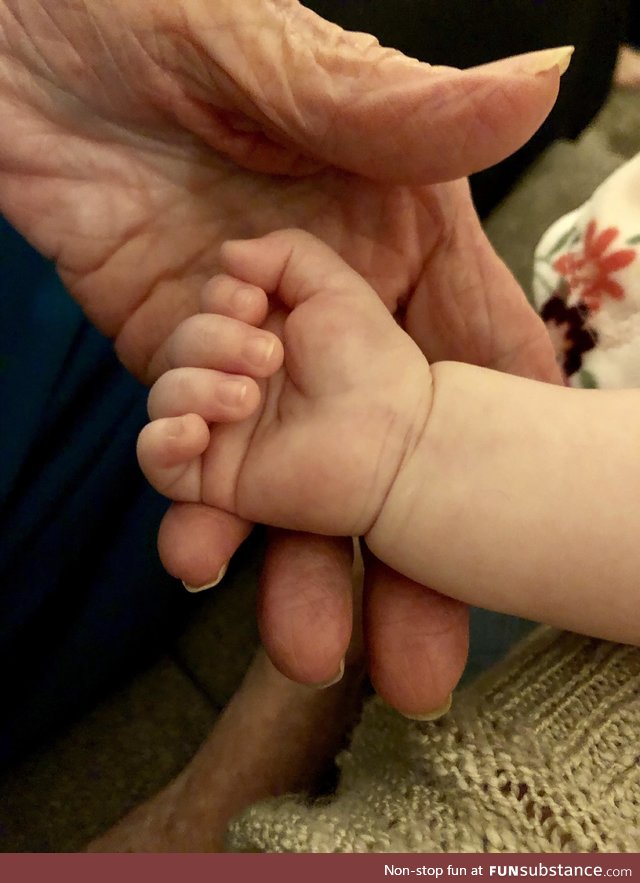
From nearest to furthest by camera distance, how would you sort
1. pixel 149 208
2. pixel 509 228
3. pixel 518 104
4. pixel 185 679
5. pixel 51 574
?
pixel 518 104, pixel 149 208, pixel 51 574, pixel 185 679, pixel 509 228

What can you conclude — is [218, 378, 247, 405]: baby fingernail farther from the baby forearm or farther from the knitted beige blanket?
the knitted beige blanket

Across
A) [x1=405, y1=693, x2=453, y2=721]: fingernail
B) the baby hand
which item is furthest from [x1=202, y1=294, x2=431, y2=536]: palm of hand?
[x1=405, y1=693, x2=453, y2=721]: fingernail

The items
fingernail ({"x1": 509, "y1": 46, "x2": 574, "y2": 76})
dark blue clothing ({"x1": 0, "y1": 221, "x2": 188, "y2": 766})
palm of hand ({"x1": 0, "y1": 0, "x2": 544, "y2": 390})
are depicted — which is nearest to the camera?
fingernail ({"x1": 509, "y1": 46, "x2": 574, "y2": 76})

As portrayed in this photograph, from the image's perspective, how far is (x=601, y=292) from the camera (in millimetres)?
665

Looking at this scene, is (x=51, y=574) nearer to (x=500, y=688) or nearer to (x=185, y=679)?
(x=185, y=679)

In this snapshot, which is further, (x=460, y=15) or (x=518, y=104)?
(x=460, y=15)

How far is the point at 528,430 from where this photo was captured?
17.2 inches

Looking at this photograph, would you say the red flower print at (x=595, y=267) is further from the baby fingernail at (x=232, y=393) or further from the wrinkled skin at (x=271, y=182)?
the baby fingernail at (x=232, y=393)

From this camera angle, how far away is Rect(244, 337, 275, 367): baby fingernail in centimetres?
42

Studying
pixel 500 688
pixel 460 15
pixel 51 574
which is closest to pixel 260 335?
pixel 500 688

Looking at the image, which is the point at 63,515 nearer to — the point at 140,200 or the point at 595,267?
the point at 140,200

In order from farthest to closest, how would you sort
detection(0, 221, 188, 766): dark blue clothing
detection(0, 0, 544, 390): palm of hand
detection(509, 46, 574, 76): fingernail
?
detection(0, 221, 188, 766): dark blue clothing < detection(0, 0, 544, 390): palm of hand < detection(509, 46, 574, 76): fingernail

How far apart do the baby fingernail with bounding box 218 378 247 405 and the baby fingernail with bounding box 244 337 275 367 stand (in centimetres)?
2
